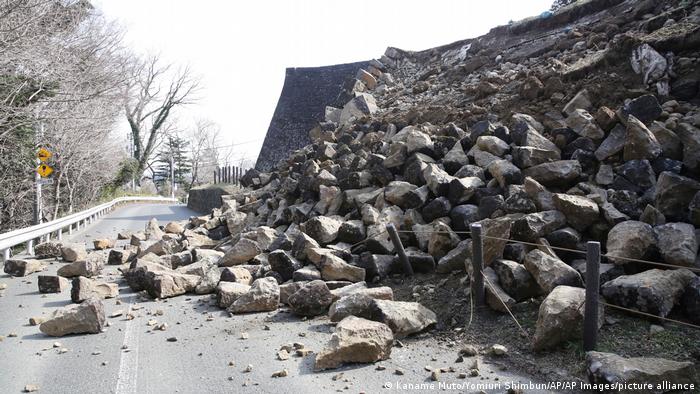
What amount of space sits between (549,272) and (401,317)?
5.21 ft

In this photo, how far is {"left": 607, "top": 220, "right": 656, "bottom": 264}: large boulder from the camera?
16.4 ft

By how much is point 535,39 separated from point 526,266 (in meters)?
10.8

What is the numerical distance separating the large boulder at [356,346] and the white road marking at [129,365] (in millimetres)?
1519

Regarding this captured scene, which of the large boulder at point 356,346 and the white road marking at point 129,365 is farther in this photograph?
the large boulder at point 356,346

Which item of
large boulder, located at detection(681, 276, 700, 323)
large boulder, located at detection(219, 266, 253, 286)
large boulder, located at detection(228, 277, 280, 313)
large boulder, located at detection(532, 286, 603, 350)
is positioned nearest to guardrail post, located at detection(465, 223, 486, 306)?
large boulder, located at detection(532, 286, 603, 350)

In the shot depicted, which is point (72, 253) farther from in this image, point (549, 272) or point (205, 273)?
point (549, 272)

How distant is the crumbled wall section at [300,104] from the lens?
18922 mm

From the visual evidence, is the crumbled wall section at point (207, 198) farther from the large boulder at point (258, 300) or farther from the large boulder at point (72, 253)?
the large boulder at point (258, 300)

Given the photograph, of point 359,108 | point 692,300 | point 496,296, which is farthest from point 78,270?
point 359,108

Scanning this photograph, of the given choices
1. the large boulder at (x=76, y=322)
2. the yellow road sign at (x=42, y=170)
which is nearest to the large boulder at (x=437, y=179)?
the large boulder at (x=76, y=322)

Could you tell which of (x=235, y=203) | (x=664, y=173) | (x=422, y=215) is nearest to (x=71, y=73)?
(x=235, y=203)

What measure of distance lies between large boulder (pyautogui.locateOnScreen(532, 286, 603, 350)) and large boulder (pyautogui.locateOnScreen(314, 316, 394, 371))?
1332mm

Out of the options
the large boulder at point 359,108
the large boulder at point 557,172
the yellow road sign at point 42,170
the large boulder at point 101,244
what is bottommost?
the large boulder at point 101,244

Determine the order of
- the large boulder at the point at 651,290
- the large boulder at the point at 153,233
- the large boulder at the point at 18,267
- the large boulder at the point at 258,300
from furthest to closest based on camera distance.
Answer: the large boulder at the point at 153,233 → the large boulder at the point at 18,267 → the large boulder at the point at 258,300 → the large boulder at the point at 651,290
